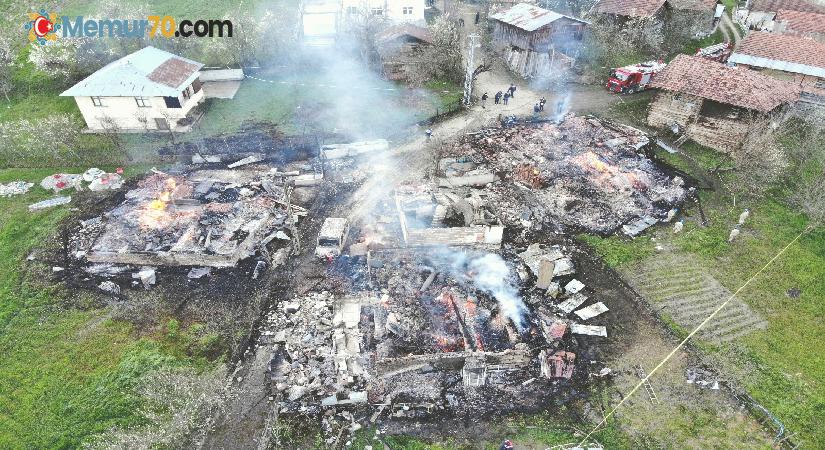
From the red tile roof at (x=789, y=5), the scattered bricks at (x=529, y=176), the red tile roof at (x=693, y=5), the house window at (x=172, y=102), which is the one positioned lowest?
the scattered bricks at (x=529, y=176)

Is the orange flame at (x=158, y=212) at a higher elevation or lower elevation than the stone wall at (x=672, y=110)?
lower

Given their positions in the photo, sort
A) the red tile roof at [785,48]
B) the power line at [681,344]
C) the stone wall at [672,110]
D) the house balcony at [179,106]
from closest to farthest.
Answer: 1. the power line at [681,344]
2. the stone wall at [672,110]
3. the house balcony at [179,106]
4. the red tile roof at [785,48]

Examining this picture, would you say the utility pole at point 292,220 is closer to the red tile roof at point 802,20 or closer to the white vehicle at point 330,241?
the white vehicle at point 330,241

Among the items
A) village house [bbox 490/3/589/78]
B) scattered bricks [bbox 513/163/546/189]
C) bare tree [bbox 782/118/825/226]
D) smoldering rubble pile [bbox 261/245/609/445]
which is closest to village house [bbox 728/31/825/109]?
bare tree [bbox 782/118/825/226]

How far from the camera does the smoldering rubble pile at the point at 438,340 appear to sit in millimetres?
16719

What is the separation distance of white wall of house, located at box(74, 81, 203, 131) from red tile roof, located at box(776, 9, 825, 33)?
46427 mm

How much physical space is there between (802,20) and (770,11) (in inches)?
197

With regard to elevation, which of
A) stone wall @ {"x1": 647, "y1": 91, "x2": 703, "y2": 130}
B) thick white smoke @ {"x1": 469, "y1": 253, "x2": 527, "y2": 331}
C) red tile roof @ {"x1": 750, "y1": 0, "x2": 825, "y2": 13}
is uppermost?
red tile roof @ {"x1": 750, "y1": 0, "x2": 825, "y2": 13}

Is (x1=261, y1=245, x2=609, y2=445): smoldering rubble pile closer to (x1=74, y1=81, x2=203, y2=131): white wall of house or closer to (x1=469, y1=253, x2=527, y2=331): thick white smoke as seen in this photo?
(x1=469, y1=253, x2=527, y2=331): thick white smoke

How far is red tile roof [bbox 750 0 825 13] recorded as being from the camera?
138 feet

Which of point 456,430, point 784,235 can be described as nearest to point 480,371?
point 456,430

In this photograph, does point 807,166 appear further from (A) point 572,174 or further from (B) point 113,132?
(B) point 113,132

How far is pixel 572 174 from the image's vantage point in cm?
2738

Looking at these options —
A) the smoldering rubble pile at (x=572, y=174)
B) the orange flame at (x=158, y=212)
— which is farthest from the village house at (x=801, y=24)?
the orange flame at (x=158, y=212)
